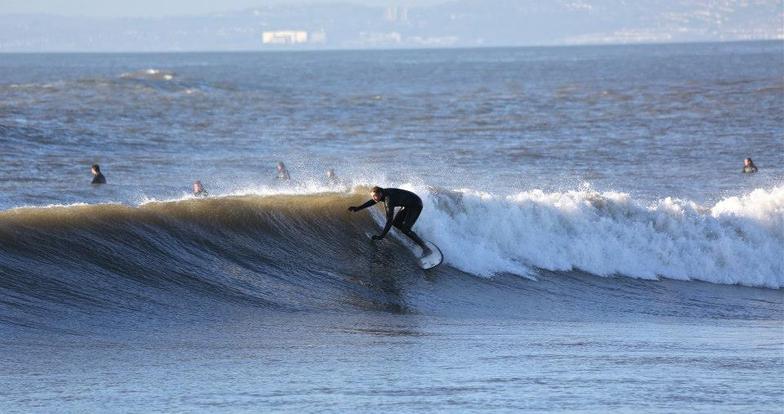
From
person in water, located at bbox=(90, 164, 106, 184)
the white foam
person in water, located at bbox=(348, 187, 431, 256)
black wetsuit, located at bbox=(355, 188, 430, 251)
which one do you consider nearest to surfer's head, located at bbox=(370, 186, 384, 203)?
person in water, located at bbox=(348, 187, 431, 256)

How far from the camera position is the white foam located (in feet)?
57.6

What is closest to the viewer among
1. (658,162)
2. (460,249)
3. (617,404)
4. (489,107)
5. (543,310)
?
(617,404)

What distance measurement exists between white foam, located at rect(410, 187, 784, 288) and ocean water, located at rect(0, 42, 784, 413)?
4 centimetres

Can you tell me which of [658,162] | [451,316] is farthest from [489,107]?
[451,316]

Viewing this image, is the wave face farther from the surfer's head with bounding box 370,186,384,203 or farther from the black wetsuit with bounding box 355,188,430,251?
the surfer's head with bounding box 370,186,384,203

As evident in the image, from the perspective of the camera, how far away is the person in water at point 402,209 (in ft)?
50.6

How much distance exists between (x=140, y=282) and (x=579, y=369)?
582 centimetres

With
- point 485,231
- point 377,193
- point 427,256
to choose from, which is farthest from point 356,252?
point 485,231

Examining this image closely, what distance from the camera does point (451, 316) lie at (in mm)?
13695

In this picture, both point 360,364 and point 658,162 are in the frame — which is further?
point 658,162

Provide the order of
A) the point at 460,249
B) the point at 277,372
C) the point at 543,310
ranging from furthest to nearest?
1. the point at 460,249
2. the point at 543,310
3. the point at 277,372

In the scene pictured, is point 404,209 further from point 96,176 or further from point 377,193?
point 96,176

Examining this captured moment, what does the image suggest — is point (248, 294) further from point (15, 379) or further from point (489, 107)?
point (489, 107)

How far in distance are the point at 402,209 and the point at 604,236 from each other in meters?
4.17
